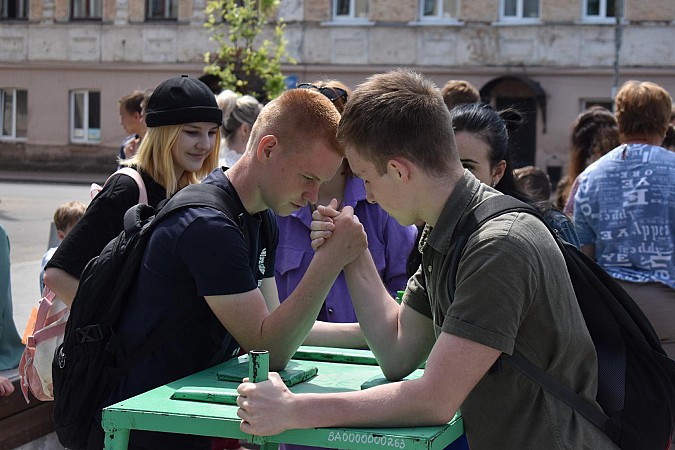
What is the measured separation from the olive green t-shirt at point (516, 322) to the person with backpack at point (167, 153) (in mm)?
1791

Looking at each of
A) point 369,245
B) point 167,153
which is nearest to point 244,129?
point 167,153

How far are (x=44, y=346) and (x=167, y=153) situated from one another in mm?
925

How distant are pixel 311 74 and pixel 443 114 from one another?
24.9 metres

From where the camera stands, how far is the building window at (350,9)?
2675 cm

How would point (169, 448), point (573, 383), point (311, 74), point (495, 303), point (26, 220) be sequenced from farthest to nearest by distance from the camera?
point (311, 74) → point (26, 220) → point (169, 448) → point (573, 383) → point (495, 303)

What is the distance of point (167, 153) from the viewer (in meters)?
4.09

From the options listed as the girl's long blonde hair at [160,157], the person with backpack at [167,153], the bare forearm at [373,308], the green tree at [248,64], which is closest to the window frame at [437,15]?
the green tree at [248,64]

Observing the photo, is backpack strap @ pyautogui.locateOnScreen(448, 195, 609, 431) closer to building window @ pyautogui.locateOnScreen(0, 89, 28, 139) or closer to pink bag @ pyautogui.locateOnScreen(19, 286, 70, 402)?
pink bag @ pyautogui.locateOnScreen(19, 286, 70, 402)

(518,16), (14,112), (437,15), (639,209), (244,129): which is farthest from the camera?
(14,112)

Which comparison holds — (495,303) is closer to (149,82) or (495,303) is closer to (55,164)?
(149,82)

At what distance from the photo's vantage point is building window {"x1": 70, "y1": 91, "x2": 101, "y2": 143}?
29.8 meters

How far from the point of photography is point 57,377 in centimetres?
285

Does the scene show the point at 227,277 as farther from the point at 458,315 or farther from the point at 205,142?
the point at 205,142

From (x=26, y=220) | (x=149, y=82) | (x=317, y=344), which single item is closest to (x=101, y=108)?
(x=149, y=82)
